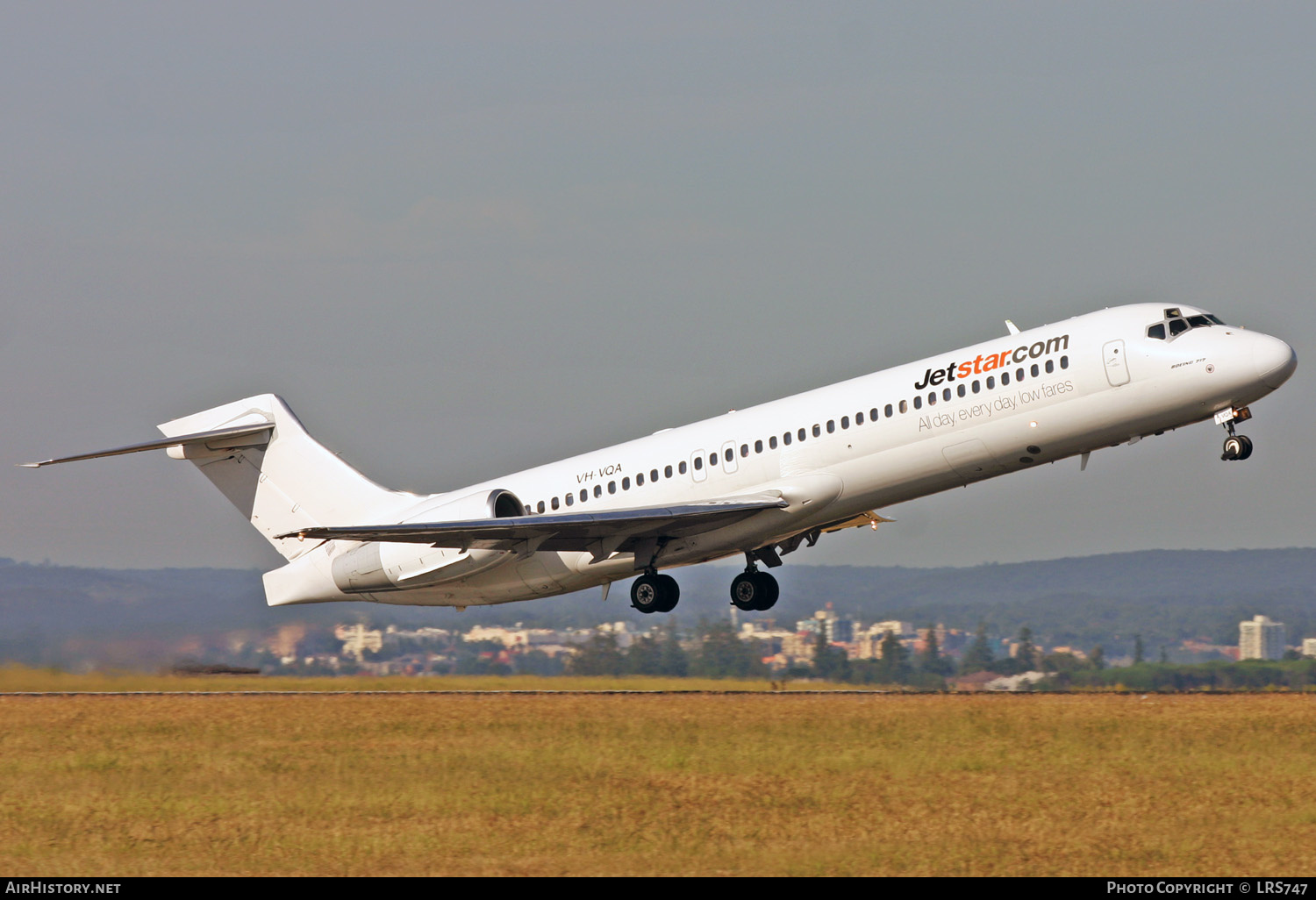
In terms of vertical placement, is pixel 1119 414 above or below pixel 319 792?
above

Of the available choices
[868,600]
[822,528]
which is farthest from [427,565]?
[868,600]

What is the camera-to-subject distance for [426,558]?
32.0 meters

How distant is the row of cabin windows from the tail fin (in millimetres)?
4884

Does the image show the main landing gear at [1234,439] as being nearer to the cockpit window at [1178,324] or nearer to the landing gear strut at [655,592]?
the cockpit window at [1178,324]

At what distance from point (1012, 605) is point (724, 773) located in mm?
60568

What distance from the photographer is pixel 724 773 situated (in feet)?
63.2

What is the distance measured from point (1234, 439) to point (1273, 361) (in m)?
1.50

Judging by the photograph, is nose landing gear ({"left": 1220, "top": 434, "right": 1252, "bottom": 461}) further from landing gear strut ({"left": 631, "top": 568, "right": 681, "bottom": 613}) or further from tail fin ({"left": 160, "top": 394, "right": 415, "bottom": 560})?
tail fin ({"left": 160, "top": 394, "right": 415, "bottom": 560})

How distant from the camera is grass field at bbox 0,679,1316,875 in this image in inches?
620

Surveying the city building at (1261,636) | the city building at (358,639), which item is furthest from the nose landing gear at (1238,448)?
the city building at (1261,636)

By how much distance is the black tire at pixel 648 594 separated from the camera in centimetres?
3047

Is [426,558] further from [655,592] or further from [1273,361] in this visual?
[1273,361]

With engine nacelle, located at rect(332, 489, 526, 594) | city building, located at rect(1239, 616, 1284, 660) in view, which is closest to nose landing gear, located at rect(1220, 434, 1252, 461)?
engine nacelle, located at rect(332, 489, 526, 594)
